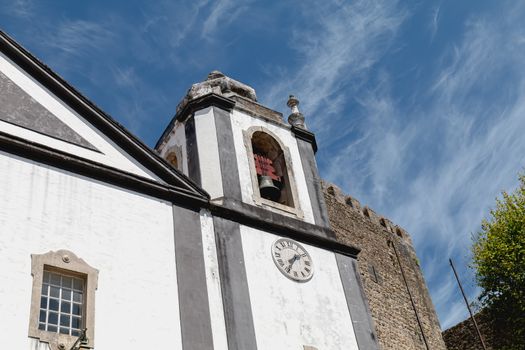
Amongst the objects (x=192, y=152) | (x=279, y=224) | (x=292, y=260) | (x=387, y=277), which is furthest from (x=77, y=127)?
(x=387, y=277)

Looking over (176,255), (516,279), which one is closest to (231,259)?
(176,255)

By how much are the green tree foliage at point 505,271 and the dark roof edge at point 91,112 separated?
564 inches

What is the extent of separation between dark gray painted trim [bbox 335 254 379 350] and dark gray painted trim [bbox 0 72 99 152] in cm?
451

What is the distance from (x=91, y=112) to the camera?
10516 millimetres

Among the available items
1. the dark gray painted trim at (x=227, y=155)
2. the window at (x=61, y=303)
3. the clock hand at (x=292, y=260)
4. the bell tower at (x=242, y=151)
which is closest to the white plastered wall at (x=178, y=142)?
the bell tower at (x=242, y=151)

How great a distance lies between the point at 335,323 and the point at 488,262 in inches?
522

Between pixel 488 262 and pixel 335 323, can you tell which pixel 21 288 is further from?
pixel 488 262

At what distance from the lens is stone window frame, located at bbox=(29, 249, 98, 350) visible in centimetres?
774

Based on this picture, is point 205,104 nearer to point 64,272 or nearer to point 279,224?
point 279,224

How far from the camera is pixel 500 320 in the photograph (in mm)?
22250

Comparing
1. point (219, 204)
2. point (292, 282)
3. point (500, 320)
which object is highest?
point (500, 320)

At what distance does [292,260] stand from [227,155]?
7.27 ft

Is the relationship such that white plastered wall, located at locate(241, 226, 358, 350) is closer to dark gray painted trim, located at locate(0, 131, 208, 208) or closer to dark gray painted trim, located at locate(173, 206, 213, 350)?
dark gray painted trim, located at locate(173, 206, 213, 350)

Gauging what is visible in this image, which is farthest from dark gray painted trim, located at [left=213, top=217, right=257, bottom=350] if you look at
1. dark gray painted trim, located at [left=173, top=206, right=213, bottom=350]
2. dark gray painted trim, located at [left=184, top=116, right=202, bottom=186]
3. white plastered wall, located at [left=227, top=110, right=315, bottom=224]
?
dark gray painted trim, located at [left=184, top=116, right=202, bottom=186]
